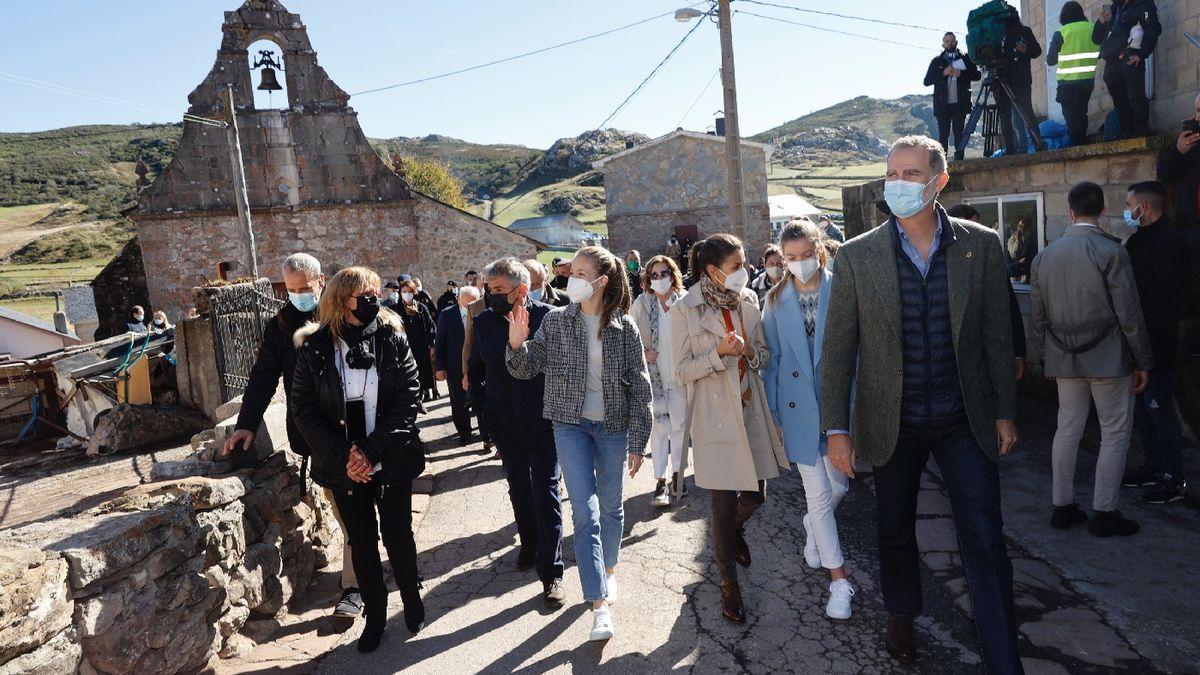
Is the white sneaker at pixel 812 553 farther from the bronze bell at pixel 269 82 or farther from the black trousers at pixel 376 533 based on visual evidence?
the bronze bell at pixel 269 82

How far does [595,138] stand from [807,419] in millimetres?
120907

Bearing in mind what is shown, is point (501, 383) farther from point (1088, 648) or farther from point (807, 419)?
point (1088, 648)

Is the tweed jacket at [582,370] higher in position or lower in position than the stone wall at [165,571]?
higher

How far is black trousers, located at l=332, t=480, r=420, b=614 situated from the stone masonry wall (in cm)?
3077

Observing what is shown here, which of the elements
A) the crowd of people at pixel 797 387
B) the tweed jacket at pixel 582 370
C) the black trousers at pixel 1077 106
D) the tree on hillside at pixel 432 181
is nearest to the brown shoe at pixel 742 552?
the crowd of people at pixel 797 387

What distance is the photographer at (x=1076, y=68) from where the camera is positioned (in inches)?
309

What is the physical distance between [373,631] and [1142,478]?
5.13 m

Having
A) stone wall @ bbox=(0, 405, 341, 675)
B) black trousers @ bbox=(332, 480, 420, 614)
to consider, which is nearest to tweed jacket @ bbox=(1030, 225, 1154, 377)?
black trousers @ bbox=(332, 480, 420, 614)

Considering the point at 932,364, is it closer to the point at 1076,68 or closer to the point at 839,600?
the point at 839,600

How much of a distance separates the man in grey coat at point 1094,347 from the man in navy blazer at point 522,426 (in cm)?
314

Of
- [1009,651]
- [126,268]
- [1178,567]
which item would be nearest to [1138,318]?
[1178,567]

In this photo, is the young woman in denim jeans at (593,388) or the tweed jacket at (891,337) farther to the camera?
the young woman in denim jeans at (593,388)

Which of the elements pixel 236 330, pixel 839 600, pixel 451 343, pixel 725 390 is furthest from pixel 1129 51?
pixel 236 330

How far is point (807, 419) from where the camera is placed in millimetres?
3988
